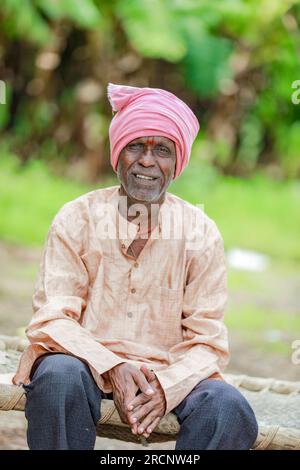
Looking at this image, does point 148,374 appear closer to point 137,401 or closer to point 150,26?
point 137,401

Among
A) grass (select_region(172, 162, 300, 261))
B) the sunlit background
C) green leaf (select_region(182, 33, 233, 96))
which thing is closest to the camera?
the sunlit background

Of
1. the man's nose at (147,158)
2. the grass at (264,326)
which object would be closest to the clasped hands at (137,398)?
the man's nose at (147,158)

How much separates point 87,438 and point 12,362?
0.77 metres

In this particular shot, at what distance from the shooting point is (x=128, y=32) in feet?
27.6

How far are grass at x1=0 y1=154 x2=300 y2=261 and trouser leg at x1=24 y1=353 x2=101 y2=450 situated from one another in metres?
4.80

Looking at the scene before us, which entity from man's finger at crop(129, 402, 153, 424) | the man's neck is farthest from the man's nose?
man's finger at crop(129, 402, 153, 424)

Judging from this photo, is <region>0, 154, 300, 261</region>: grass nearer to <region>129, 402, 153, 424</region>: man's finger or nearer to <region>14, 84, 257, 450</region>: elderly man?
<region>14, 84, 257, 450</region>: elderly man

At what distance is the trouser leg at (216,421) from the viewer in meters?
2.31

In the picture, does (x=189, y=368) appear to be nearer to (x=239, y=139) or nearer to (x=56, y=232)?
Result: (x=56, y=232)

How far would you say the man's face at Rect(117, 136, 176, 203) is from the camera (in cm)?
260

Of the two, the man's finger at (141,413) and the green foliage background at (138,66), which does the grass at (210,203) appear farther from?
the man's finger at (141,413)

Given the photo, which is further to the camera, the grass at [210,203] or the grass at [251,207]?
the grass at [251,207]
